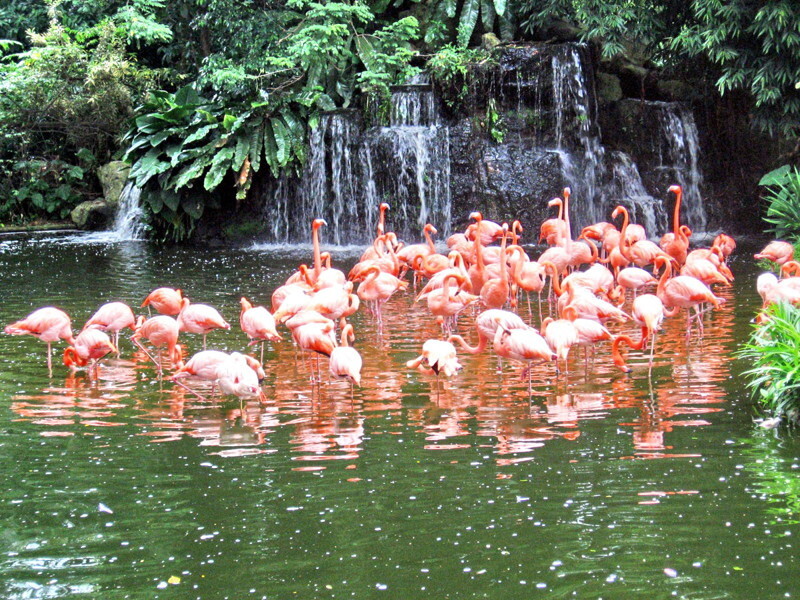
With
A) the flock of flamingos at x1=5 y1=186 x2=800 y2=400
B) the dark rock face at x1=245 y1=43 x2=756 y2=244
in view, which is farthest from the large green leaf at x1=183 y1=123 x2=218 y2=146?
the flock of flamingos at x1=5 y1=186 x2=800 y2=400

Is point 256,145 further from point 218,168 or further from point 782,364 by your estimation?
point 782,364

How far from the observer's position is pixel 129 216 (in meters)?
17.1

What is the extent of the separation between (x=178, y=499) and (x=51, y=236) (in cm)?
1320

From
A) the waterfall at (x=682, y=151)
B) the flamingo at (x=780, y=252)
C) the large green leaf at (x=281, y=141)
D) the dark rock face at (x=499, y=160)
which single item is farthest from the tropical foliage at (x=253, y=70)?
the flamingo at (x=780, y=252)

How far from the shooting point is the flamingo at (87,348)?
22.9 ft

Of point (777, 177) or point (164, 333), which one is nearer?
point (164, 333)

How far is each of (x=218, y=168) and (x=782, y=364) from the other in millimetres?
10775

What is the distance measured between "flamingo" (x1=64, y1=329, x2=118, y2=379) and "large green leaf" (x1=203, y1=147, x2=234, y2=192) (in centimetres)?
776

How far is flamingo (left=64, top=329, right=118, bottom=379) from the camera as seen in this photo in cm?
699

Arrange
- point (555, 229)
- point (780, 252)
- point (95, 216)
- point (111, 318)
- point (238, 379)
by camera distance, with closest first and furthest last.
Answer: point (238, 379) < point (111, 318) < point (780, 252) < point (555, 229) < point (95, 216)

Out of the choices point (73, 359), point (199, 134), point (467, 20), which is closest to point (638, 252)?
point (73, 359)

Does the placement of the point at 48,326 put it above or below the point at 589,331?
above

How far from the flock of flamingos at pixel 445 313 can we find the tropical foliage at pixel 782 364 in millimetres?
771

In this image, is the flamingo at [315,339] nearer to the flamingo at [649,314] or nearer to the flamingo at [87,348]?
the flamingo at [87,348]
